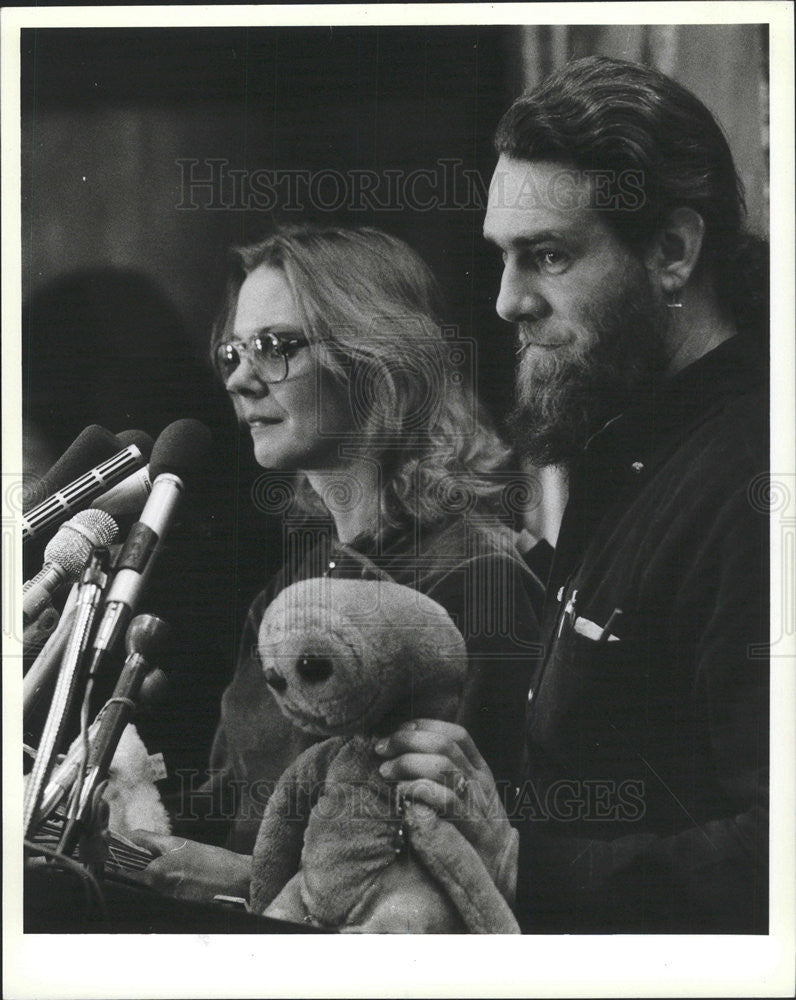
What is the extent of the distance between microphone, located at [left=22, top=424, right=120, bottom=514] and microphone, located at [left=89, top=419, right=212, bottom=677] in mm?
106

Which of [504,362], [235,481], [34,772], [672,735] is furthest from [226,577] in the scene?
[672,735]

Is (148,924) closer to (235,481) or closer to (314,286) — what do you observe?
(235,481)

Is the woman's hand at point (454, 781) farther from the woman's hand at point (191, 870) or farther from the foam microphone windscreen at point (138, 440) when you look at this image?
the foam microphone windscreen at point (138, 440)

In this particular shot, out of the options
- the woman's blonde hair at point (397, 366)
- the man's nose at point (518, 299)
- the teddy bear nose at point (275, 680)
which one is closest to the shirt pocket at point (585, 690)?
the woman's blonde hair at point (397, 366)

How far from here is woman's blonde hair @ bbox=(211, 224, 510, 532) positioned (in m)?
2.07

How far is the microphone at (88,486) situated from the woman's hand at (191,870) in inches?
28.1

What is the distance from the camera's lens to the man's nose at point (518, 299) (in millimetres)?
2057

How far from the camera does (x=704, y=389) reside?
206 cm

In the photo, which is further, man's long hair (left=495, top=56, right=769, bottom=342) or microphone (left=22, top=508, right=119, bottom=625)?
microphone (left=22, top=508, right=119, bottom=625)

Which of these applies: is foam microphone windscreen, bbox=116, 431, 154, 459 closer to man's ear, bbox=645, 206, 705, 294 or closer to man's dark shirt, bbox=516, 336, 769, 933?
man's dark shirt, bbox=516, 336, 769, 933

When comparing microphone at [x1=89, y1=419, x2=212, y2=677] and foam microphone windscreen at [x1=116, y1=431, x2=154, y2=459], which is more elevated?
foam microphone windscreen at [x1=116, y1=431, x2=154, y2=459]

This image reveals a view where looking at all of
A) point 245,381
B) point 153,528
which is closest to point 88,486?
point 153,528

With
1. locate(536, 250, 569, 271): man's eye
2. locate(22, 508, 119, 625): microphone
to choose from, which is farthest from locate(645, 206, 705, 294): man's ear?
locate(22, 508, 119, 625): microphone

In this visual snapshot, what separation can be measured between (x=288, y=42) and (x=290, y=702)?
1.43 metres
